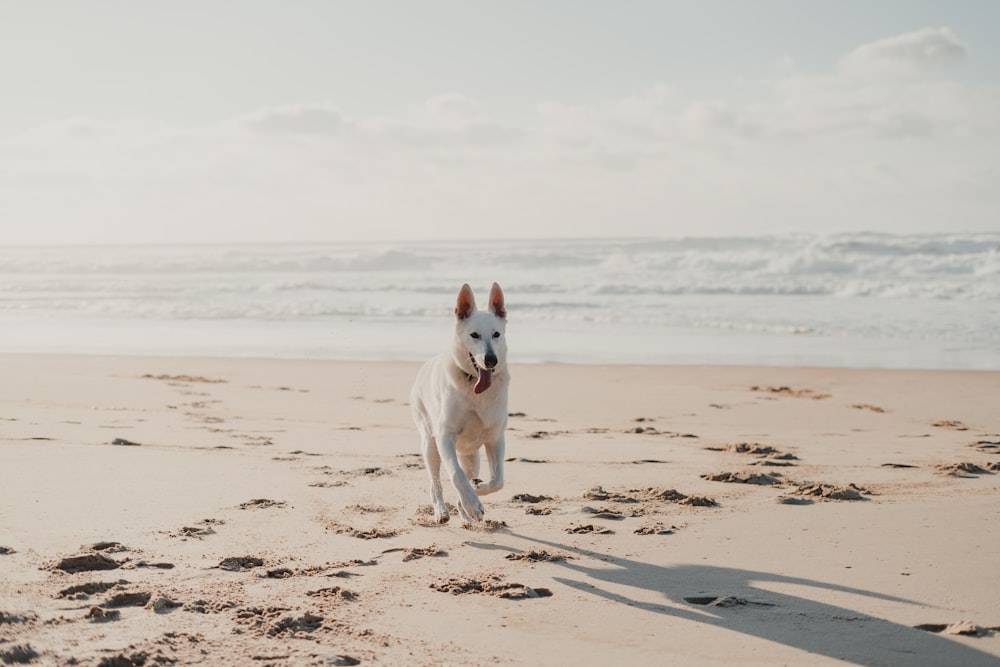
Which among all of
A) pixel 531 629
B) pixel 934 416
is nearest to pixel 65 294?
pixel 934 416

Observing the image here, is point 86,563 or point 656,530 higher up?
point 86,563

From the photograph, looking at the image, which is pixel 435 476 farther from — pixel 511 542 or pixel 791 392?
pixel 791 392

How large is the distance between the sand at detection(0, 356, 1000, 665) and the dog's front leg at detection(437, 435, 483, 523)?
0.17 meters

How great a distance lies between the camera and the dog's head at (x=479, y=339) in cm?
504

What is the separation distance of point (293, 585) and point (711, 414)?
6731 millimetres

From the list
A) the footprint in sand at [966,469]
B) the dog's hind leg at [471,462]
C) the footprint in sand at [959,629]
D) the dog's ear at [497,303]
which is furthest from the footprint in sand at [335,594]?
the footprint in sand at [966,469]

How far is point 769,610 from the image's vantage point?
3793 mm

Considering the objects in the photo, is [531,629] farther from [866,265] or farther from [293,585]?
[866,265]

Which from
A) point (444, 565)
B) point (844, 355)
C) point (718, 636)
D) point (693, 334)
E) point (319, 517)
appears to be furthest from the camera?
point (693, 334)

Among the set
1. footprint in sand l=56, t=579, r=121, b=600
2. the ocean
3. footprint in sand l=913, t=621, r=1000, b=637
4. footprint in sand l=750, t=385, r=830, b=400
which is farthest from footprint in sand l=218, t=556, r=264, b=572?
the ocean

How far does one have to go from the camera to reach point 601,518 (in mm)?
5461

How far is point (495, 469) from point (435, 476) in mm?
472

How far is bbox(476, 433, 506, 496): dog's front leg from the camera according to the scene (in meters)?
5.30

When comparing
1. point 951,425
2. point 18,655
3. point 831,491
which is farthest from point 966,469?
point 18,655
